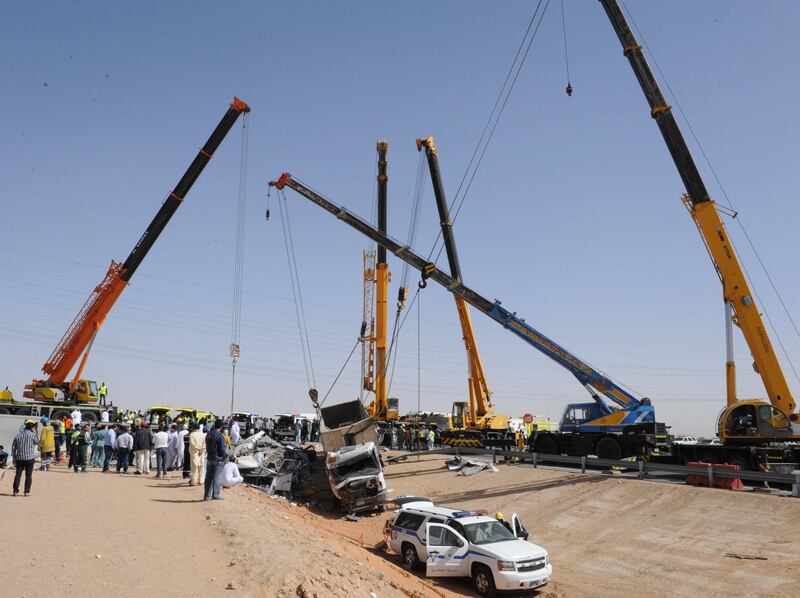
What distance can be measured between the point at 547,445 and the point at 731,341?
9.95 m

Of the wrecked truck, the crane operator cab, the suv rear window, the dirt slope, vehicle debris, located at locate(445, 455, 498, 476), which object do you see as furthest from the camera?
vehicle debris, located at locate(445, 455, 498, 476)

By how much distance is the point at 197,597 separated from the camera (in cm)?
741

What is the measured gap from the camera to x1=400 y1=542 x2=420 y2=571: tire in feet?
49.5

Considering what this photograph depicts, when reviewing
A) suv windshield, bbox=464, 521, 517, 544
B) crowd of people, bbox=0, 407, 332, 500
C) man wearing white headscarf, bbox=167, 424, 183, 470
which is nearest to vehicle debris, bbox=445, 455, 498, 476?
crowd of people, bbox=0, 407, 332, 500

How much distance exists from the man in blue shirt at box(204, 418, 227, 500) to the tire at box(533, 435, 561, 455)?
1861 cm

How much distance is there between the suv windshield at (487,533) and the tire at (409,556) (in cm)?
→ 159

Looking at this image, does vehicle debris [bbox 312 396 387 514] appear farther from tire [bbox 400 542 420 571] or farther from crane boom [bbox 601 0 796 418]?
crane boom [bbox 601 0 796 418]

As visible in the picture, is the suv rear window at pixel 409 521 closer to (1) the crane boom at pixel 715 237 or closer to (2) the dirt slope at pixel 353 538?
(2) the dirt slope at pixel 353 538

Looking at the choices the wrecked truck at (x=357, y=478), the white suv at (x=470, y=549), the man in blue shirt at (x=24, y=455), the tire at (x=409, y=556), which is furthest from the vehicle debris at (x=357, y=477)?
the man in blue shirt at (x=24, y=455)

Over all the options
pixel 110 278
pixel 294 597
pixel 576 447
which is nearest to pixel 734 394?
pixel 576 447

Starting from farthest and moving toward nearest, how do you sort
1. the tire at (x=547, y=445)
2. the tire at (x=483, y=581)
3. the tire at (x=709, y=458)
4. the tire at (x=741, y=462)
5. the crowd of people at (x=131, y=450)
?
the tire at (x=547, y=445) < the tire at (x=709, y=458) < the tire at (x=741, y=462) < the crowd of people at (x=131, y=450) < the tire at (x=483, y=581)

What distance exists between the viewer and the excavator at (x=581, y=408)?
26750 millimetres

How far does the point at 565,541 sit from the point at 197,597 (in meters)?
13.3

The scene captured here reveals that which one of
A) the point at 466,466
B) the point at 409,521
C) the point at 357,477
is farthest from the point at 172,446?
the point at 466,466
